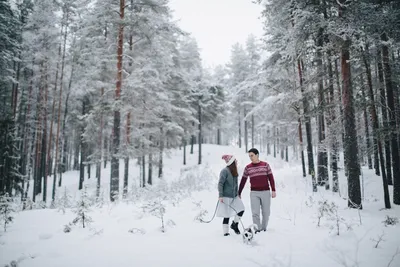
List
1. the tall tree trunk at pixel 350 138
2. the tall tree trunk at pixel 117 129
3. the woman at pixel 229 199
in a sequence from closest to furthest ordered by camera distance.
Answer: the woman at pixel 229 199 < the tall tree trunk at pixel 350 138 < the tall tree trunk at pixel 117 129

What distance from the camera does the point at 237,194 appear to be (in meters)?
5.29

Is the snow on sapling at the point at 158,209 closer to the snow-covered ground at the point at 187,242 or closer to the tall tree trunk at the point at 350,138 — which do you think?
the snow-covered ground at the point at 187,242

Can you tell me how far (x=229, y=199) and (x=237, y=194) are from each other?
26 centimetres

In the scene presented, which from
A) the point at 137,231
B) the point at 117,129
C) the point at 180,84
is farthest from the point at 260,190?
the point at 180,84

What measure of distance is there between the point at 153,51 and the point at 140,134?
498cm

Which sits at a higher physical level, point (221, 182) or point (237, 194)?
point (221, 182)

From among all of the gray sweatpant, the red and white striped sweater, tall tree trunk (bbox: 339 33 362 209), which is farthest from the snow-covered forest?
the red and white striped sweater

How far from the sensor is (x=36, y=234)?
5277mm

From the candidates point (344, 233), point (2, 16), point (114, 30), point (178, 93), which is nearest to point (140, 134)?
point (114, 30)

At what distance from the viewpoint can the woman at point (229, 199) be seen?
5.03 meters

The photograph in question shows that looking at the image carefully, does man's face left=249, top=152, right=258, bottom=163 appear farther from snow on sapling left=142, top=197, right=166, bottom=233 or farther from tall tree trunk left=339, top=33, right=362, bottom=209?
tall tree trunk left=339, top=33, right=362, bottom=209

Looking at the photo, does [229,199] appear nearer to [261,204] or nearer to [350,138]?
[261,204]

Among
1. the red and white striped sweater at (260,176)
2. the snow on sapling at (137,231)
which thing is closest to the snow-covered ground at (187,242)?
the snow on sapling at (137,231)

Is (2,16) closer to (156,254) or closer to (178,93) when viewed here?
(178,93)
